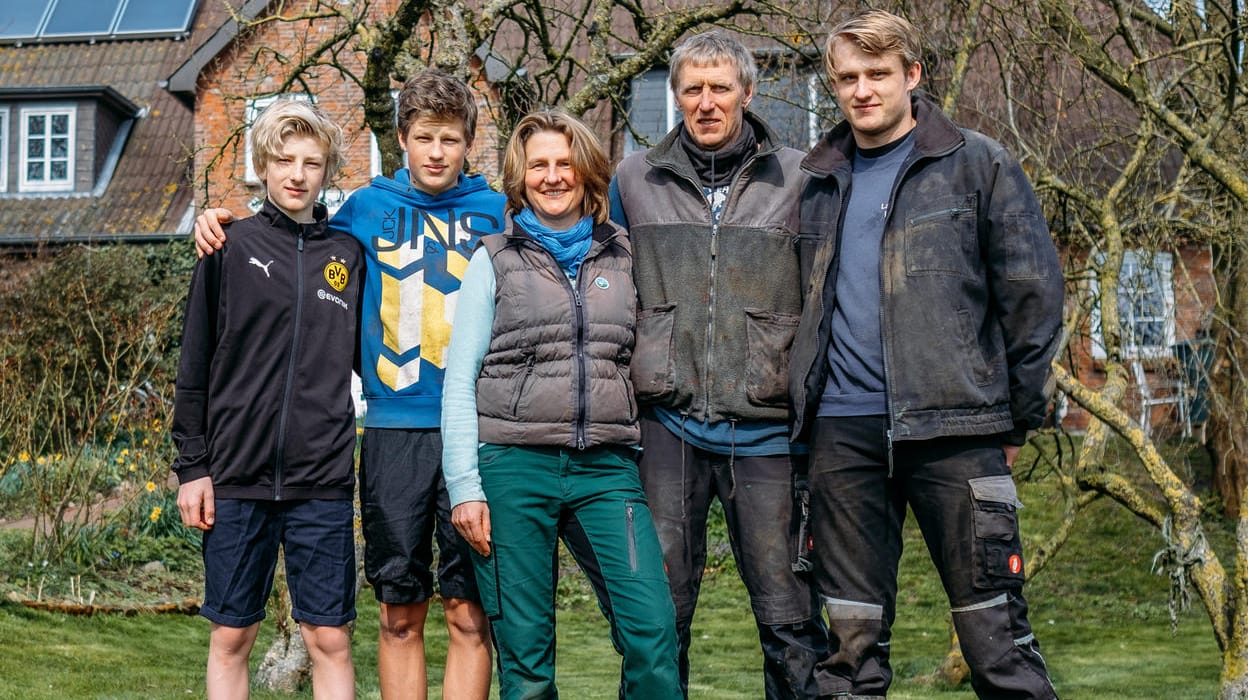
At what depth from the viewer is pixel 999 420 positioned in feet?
10.8

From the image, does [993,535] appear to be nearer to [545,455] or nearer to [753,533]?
[753,533]

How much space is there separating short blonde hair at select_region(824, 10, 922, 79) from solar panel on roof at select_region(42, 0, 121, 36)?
771 inches

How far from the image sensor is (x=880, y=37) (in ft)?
11.1

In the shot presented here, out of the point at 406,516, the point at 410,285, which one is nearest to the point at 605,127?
the point at 410,285

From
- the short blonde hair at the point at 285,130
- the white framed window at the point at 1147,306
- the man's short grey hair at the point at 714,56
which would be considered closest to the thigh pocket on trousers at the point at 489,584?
the short blonde hair at the point at 285,130

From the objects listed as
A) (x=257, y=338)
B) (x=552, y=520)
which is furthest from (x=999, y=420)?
(x=257, y=338)

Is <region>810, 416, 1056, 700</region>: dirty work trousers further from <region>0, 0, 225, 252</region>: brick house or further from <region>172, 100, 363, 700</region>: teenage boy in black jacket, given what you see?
<region>0, 0, 225, 252</region>: brick house

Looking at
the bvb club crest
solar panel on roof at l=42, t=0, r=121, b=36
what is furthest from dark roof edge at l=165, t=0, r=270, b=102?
the bvb club crest

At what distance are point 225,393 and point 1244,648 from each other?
4.54 meters

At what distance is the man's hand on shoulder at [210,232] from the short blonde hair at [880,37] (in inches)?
71.4

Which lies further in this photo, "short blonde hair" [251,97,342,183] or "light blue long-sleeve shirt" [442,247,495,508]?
"short blonde hair" [251,97,342,183]

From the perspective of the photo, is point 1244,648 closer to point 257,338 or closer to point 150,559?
point 257,338

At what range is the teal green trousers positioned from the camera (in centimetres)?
330

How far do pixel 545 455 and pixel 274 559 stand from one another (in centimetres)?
91
